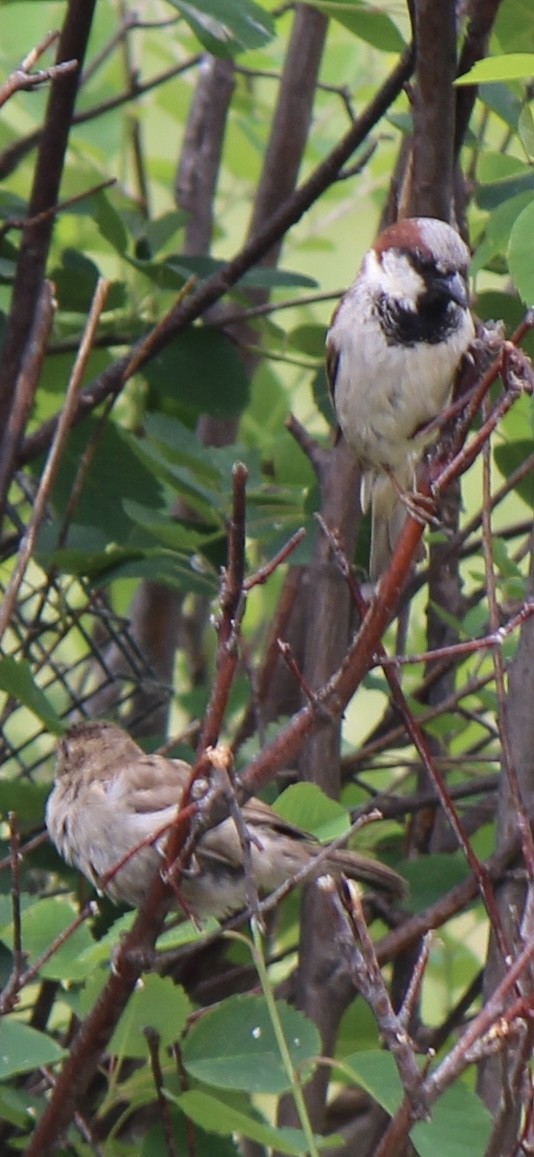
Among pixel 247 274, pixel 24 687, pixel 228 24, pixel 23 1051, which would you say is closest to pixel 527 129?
pixel 228 24

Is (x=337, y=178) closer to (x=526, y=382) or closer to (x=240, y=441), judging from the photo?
(x=240, y=441)

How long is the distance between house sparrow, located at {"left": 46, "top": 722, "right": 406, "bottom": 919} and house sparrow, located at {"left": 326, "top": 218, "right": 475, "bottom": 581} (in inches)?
17.5

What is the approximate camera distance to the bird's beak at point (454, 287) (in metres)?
2.25

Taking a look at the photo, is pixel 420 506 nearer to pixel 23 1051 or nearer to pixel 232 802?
pixel 232 802

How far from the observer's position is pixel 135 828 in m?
2.38

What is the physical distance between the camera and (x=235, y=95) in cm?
331

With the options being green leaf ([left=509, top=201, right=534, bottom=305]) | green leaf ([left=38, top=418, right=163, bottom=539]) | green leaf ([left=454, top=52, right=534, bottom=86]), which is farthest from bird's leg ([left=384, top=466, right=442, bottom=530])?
green leaf ([left=38, top=418, right=163, bottom=539])

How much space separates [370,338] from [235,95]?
3.88ft

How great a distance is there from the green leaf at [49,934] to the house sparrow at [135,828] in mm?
423

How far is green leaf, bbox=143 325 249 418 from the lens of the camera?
97.3 inches

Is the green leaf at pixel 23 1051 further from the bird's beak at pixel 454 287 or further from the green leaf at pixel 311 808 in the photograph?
the bird's beak at pixel 454 287

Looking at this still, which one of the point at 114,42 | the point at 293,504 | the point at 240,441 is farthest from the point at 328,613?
the point at 114,42

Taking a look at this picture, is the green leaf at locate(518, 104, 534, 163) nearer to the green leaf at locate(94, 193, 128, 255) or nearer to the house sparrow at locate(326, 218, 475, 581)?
the house sparrow at locate(326, 218, 475, 581)

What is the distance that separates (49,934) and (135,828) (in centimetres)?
62
